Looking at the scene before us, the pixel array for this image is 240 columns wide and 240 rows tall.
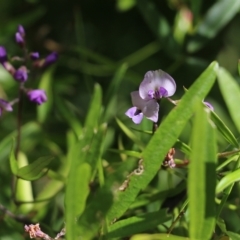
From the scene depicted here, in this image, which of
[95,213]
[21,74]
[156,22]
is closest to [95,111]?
[21,74]

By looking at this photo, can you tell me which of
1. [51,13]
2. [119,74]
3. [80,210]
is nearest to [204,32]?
[119,74]

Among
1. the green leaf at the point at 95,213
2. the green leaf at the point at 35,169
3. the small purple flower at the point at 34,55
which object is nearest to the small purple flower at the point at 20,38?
the small purple flower at the point at 34,55

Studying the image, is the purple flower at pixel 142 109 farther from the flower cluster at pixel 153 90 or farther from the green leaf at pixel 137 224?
the green leaf at pixel 137 224

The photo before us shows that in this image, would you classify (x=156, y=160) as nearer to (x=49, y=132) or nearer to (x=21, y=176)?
(x=21, y=176)

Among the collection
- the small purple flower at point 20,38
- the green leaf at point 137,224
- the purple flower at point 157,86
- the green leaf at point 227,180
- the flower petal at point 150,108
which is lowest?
the green leaf at point 137,224

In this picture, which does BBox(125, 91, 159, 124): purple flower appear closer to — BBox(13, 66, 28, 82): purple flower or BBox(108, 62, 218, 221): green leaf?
BBox(108, 62, 218, 221): green leaf
